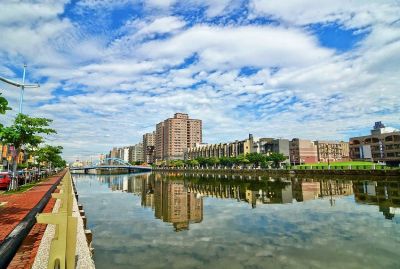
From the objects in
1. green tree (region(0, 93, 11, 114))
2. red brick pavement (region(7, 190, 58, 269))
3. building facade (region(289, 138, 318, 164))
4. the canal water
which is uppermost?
building facade (region(289, 138, 318, 164))

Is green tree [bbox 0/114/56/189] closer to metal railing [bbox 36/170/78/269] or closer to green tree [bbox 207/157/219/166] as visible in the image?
metal railing [bbox 36/170/78/269]

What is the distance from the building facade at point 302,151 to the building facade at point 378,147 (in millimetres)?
20122

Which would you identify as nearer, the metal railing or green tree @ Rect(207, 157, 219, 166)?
the metal railing

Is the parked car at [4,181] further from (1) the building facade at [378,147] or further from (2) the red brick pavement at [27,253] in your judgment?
(1) the building facade at [378,147]

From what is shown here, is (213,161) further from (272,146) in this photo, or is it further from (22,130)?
(22,130)

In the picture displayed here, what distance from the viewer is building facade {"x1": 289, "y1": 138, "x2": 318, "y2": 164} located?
15788 cm

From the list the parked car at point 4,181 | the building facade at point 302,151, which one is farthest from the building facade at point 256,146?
the parked car at point 4,181

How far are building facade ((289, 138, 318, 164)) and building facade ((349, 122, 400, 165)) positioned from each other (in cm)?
2012

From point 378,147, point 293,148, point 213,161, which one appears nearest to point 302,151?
point 293,148

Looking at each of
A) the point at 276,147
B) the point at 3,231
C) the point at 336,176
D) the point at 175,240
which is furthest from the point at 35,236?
the point at 276,147

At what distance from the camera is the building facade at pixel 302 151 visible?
15788cm

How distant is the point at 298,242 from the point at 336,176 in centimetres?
6529

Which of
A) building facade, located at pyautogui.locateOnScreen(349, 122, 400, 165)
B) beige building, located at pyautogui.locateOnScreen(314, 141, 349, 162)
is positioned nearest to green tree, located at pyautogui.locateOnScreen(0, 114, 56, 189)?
building facade, located at pyautogui.locateOnScreen(349, 122, 400, 165)

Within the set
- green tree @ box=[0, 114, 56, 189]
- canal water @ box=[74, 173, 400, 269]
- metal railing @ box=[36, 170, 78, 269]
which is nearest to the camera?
metal railing @ box=[36, 170, 78, 269]
